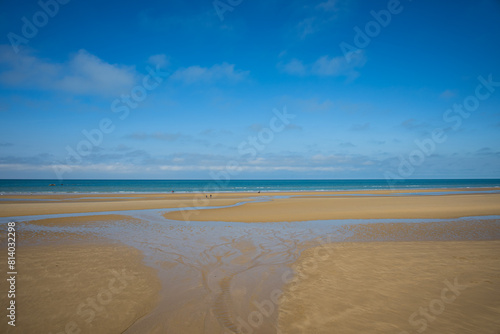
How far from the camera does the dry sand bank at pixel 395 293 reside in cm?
476

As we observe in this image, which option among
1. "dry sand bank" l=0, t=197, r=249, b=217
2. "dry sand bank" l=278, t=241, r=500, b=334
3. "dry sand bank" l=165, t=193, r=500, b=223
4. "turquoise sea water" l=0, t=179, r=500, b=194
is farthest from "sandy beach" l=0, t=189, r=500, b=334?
"turquoise sea water" l=0, t=179, r=500, b=194

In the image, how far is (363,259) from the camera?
8.66 meters

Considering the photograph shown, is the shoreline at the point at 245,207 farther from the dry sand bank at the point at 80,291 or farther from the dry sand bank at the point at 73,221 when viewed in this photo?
the dry sand bank at the point at 80,291

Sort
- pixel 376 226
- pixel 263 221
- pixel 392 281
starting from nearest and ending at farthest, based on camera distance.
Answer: pixel 392 281 < pixel 376 226 < pixel 263 221

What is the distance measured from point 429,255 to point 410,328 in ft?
18.1

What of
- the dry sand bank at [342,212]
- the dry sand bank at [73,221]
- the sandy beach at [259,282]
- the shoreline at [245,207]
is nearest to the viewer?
the sandy beach at [259,282]

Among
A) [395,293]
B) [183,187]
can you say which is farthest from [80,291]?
[183,187]

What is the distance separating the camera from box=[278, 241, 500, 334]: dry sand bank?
4.76 metres

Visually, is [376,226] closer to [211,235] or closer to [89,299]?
[211,235]

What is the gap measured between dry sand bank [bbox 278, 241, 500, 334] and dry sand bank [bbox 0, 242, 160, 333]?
3.64 m

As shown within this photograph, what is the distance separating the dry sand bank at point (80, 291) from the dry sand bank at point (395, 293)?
3641mm

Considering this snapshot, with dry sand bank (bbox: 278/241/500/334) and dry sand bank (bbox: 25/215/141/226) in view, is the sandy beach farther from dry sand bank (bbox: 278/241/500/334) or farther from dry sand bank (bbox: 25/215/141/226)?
dry sand bank (bbox: 25/215/141/226)

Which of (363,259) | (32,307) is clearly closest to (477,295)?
(363,259)

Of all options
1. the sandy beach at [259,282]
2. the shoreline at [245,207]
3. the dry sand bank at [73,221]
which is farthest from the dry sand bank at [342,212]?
the sandy beach at [259,282]
